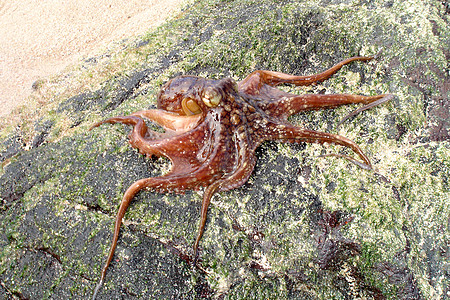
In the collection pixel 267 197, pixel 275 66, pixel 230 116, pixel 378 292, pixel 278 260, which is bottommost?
pixel 378 292

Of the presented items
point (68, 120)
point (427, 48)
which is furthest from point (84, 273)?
point (427, 48)

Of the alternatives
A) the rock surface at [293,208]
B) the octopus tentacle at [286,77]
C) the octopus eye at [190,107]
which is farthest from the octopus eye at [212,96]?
the rock surface at [293,208]

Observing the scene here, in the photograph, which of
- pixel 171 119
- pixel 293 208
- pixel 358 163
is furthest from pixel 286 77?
pixel 293 208

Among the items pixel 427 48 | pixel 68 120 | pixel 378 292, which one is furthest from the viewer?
pixel 68 120

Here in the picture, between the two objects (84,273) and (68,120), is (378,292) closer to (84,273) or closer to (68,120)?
(84,273)

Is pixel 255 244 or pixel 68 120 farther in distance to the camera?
pixel 68 120

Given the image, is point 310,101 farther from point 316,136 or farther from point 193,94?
point 193,94

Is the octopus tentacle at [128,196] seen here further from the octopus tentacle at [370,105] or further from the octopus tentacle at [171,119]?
the octopus tentacle at [370,105]

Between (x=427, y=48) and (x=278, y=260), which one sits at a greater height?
(x=427, y=48)
